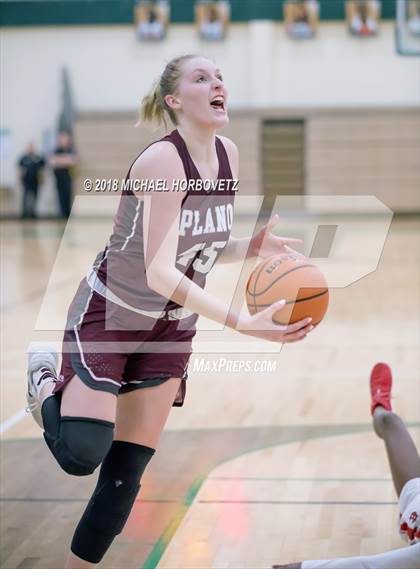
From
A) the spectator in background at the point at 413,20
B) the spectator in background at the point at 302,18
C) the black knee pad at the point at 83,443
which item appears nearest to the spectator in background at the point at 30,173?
the spectator in background at the point at 302,18

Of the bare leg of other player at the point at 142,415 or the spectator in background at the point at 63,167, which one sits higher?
A: the bare leg of other player at the point at 142,415

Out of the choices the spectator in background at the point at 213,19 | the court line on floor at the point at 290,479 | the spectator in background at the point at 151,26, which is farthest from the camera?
the spectator in background at the point at 151,26

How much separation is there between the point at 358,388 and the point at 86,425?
3.45m

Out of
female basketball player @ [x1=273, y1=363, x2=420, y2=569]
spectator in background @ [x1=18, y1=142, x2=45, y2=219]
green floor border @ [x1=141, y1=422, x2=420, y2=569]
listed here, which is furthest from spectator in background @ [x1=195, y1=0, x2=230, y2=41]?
female basketball player @ [x1=273, y1=363, x2=420, y2=569]

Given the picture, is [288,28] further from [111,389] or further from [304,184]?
[111,389]

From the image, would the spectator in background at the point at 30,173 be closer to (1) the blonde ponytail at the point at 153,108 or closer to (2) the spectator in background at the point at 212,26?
(2) the spectator in background at the point at 212,26

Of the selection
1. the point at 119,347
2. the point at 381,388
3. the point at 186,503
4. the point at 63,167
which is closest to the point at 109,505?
the point at 119,347

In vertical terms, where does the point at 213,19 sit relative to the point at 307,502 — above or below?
below

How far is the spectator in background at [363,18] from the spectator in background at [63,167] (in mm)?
5544

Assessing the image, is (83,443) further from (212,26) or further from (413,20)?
(212,26)

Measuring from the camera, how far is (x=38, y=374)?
3209 mm

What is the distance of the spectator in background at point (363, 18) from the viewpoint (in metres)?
17.4

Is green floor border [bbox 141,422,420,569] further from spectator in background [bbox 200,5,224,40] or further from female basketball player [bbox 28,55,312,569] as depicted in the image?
spectator in background [bbox 200,5,224,40]

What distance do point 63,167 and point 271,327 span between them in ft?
51.6
